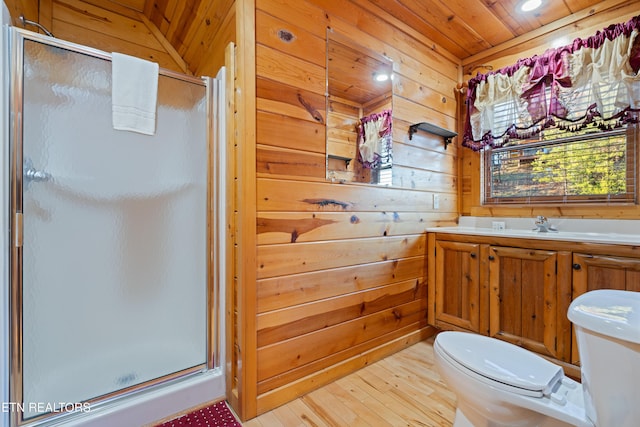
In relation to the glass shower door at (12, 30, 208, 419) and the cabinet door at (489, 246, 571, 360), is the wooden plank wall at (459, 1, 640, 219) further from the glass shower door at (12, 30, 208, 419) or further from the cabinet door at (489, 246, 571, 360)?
the glass shower door at (12, 30, 208, 419)

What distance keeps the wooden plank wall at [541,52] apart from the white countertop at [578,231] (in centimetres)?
5

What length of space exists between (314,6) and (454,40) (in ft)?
4.36

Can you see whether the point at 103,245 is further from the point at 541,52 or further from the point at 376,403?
the point at 541,52

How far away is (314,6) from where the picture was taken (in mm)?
1602

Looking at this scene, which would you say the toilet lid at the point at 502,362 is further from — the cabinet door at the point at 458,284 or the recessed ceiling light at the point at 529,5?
the recessed ceiling light at the point at 529,5

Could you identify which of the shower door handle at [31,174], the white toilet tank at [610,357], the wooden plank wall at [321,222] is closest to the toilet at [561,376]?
the white toilet tank at [610,357]

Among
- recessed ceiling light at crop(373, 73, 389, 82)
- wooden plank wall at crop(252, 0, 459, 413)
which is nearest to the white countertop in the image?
wooden plank wall at crop(252, 0, 459, 413)

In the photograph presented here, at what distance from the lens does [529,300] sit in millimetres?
1729

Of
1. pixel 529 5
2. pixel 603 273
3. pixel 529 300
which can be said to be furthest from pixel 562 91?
pixel 529 300

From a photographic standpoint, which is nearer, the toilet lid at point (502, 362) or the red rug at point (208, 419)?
the toilet lid at point (502, 362)

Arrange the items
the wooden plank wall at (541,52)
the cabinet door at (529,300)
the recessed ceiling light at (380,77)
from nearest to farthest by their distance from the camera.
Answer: the cabinet door at (529,300)
the wooden plank wall at (541,52)
the recessed ceiling light at (380,77)

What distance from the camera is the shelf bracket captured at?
215 cm

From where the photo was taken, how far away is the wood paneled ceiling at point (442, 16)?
1.84 m

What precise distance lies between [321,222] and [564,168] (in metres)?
1.85
